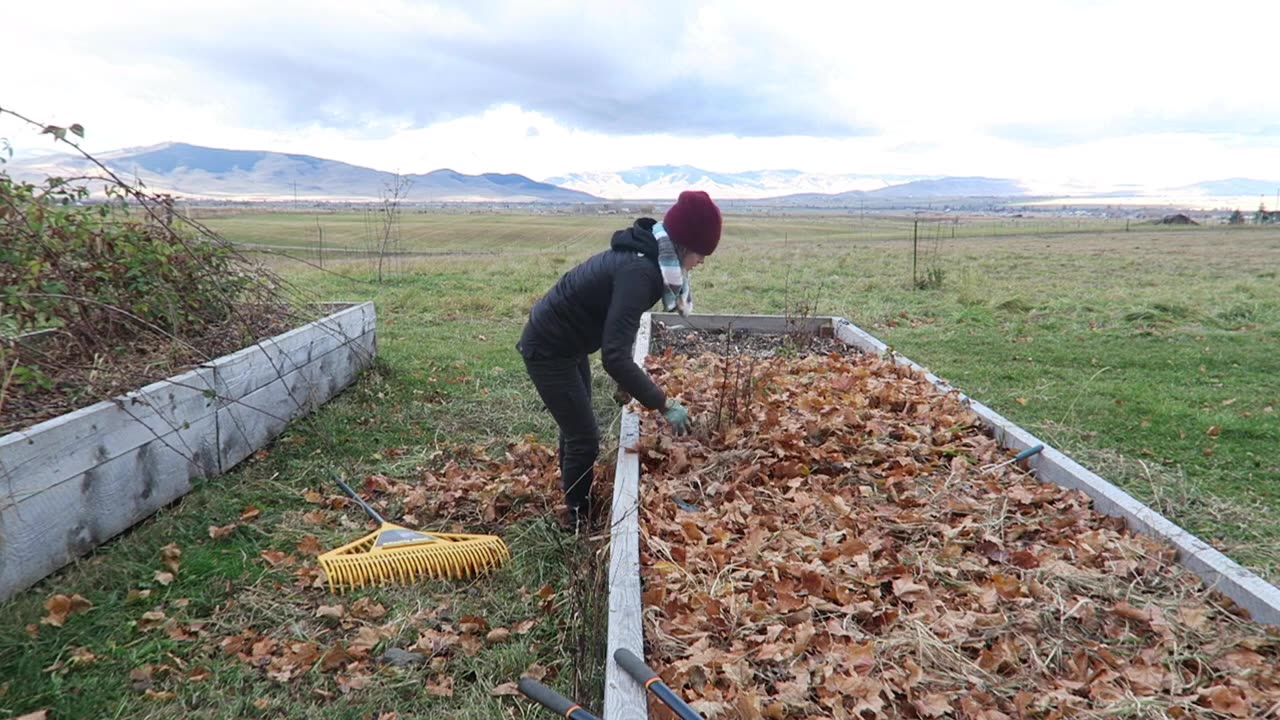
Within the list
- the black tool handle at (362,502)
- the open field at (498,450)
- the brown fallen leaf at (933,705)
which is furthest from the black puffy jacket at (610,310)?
the brown fallen leaf at (933,705)

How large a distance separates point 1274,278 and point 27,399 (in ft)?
64.7

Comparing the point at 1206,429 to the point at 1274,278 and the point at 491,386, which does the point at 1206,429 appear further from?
the point at 1274,278

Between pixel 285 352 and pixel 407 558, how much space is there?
2398mm

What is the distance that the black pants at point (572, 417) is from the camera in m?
3.52

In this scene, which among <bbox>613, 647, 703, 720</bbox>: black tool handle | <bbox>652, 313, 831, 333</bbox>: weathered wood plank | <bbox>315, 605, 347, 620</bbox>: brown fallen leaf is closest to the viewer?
<bbox>613, 647, 703, 720</bbox>: black tool handle

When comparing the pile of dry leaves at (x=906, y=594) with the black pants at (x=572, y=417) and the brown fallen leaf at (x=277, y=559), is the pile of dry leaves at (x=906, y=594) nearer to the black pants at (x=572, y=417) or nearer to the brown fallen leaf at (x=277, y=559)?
the black pants at (x=572, y=417)

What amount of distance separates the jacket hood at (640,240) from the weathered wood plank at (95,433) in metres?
2.30

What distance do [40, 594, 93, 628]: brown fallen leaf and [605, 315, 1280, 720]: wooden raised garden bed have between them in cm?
207

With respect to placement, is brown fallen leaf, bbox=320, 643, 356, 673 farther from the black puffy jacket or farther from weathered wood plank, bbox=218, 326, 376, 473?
weathered wood plank, bbox=218, 326, 376, 473

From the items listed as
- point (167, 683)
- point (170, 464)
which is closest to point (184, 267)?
point (170, 464)

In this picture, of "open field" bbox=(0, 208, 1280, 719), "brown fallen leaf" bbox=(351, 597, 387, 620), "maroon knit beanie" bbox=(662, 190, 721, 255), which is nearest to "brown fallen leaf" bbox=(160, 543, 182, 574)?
"open field" bbox=(0, 208, 1280, 719)

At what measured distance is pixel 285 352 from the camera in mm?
5098

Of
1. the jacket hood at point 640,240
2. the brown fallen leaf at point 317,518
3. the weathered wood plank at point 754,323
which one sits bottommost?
the brown fallen leaf at point 317,518

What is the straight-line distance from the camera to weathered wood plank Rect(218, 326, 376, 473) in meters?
4.39
